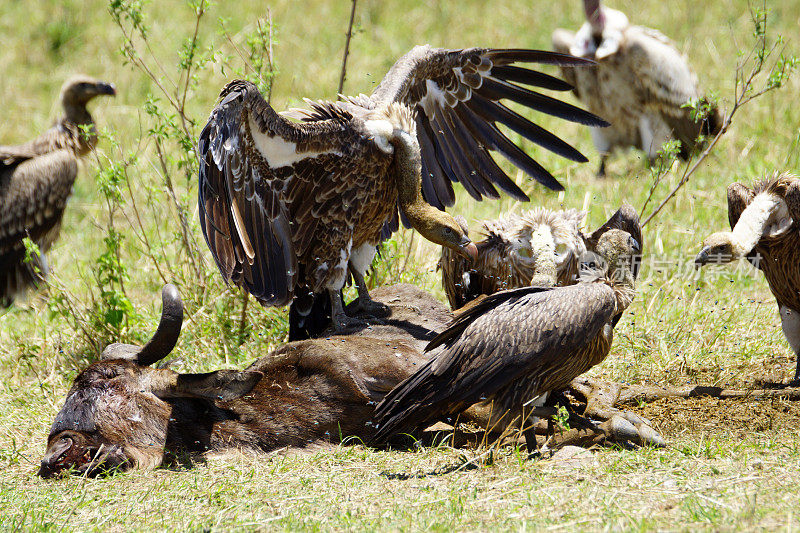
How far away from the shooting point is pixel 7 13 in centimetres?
1201

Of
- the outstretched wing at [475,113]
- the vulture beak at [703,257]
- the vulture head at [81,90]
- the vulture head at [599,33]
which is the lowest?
the vulture beak at [703,257]

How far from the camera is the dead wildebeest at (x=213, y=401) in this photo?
3.94m

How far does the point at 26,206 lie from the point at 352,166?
4.04 m

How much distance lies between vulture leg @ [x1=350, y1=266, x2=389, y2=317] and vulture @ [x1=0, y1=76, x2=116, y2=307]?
3447 mm

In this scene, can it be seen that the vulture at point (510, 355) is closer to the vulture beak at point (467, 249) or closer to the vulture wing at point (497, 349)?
the vulture wing at point (497, 349)

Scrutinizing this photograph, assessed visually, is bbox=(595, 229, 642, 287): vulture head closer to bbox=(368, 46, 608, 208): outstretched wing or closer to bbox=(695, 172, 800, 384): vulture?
bbox=(695, 172, 800, 384): vulture

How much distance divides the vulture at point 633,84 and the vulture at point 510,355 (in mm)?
4944

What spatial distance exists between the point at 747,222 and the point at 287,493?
8.72 feet

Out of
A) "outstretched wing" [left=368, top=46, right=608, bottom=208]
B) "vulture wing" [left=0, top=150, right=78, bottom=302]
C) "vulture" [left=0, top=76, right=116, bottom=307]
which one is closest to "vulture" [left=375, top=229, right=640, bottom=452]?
"outstretched wing" [left=368, top=46, right=608, bottom=208]

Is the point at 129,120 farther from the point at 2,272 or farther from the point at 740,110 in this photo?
the point at 740,110

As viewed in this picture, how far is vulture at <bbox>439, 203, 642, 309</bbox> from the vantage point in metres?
5.02

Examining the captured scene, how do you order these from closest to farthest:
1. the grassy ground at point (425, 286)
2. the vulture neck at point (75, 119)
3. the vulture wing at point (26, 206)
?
the grassy ground at point (425, 286) < the vulture wing at point (26, 206) < the vulture neck at point (75, 119)

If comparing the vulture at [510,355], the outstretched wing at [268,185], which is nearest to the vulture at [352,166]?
the outstretched wing at [268,185]

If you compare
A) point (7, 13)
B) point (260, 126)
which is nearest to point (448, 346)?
point (260, 126)
